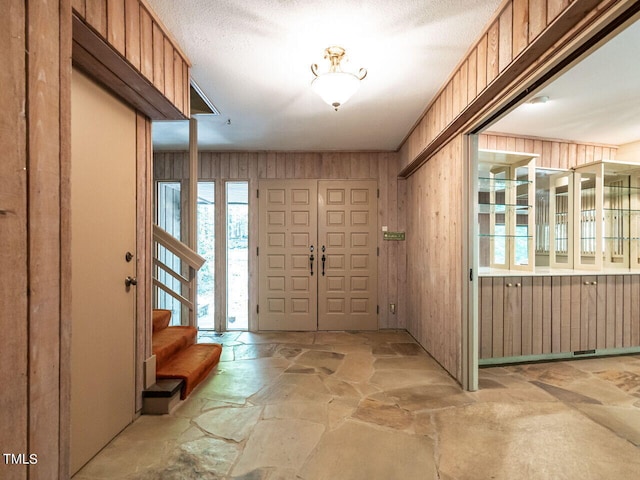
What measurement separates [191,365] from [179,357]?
0.26m

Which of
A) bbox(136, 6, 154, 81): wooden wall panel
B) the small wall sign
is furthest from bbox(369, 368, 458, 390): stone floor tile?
bbox(136, 6, 154, 81): wooden wall panel

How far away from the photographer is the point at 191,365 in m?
2.62

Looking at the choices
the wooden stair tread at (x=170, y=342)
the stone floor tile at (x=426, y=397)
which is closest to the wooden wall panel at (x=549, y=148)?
the stone floor tile at (x=426, y=397)

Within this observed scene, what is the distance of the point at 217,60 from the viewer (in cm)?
228

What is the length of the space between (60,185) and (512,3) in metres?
2.38

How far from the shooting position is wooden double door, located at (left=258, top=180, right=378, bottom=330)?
178 inches

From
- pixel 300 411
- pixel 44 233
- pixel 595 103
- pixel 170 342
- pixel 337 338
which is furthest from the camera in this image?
pixel 337 338

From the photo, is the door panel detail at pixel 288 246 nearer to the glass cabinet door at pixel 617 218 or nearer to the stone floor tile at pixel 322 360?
the stone floor tile at pixel 322 360

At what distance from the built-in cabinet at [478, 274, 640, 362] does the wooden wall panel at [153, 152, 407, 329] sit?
1592mm

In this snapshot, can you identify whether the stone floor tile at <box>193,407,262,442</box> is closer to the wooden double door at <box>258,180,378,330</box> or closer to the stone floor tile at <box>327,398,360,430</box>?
the stone floor tile at <box>327,398,360,430</box>

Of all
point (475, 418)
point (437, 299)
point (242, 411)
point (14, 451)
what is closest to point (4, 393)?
point (14, 451)

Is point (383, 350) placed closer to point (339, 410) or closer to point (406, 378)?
point (406, 378)

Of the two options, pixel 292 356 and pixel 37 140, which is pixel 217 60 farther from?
pixel 292 356

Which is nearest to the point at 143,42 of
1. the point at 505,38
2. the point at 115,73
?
the point at 115,73
